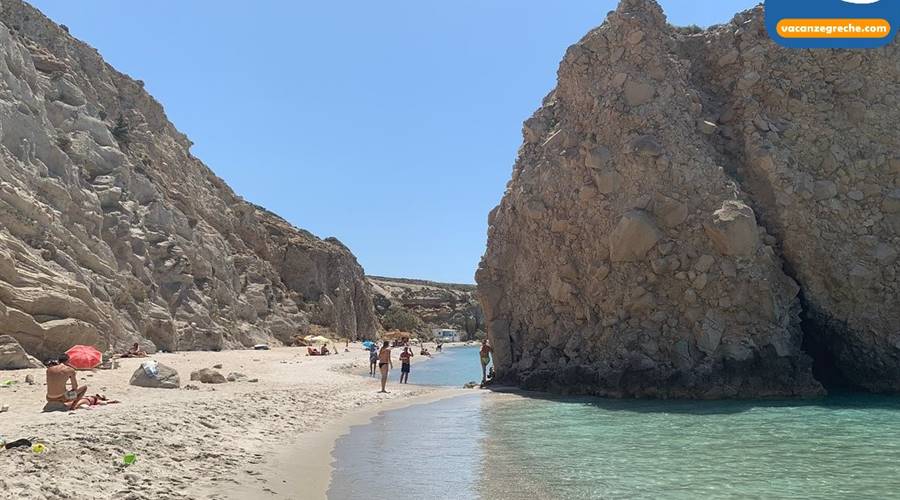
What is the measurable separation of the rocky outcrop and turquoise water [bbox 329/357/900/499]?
75009mm

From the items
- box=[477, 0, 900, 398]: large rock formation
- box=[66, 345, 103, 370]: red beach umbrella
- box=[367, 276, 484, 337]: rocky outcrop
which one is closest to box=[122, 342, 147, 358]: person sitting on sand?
box=[66, 345, 103, 370]: red beach umbrella

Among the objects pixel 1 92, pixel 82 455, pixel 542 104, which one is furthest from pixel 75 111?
pixel 82 455

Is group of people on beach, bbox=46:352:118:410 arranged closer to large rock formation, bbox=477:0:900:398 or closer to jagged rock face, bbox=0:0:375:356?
jagged rock face, bbox=0:0:375:356

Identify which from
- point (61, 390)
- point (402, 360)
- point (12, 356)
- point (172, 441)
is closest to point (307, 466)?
point (172, 441)

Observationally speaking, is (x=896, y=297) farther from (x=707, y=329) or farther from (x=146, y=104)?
(x=146, y=104)

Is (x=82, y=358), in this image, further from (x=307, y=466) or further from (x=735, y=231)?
(x=735, y=231)

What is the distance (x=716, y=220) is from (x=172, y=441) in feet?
48.8

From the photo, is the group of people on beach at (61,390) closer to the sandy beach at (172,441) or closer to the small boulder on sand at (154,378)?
the sandy beach at (172,441)

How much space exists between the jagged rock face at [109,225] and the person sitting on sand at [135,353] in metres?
0.58

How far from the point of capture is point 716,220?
55.3 ft

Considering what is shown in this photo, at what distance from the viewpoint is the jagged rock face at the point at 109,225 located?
18.3m

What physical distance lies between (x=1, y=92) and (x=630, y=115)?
23821 mm

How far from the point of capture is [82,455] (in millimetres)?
6508

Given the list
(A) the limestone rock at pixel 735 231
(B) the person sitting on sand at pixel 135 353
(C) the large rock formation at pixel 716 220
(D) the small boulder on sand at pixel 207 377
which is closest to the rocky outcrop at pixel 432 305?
(B) the person sitting on sand at pixel 135 353
